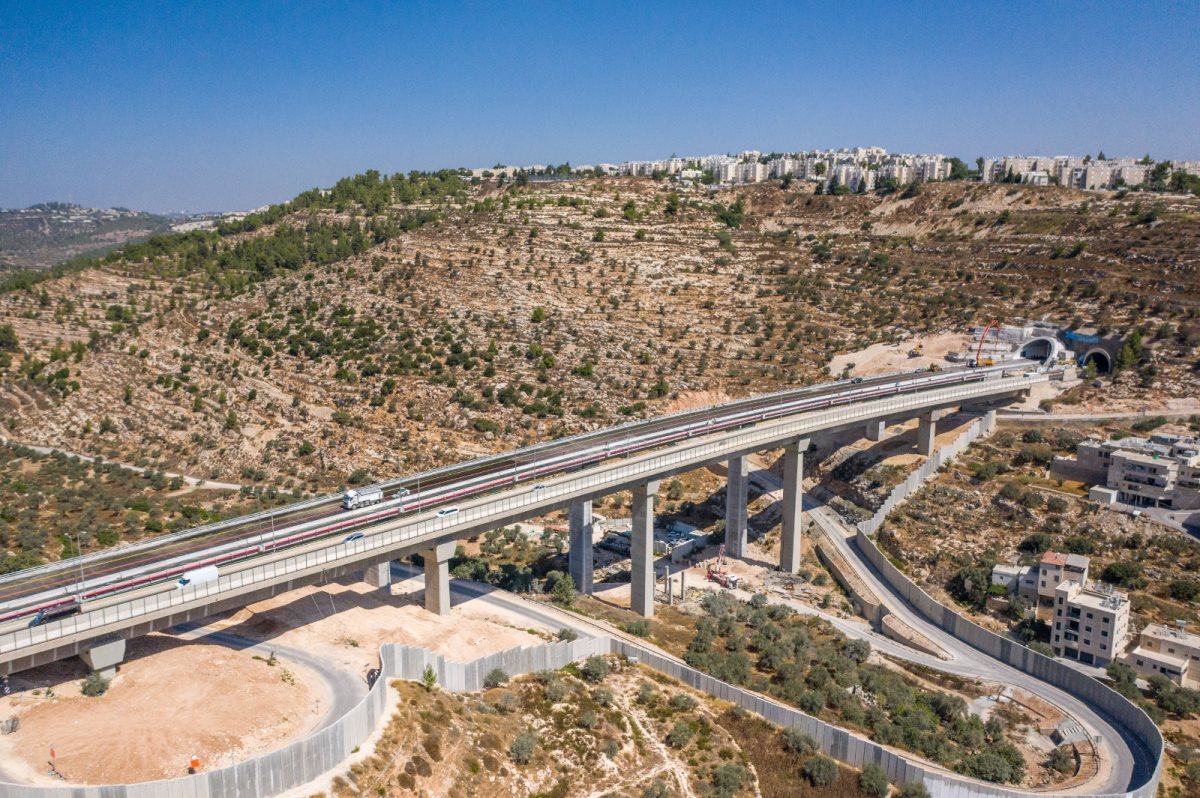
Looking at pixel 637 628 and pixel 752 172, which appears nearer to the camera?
pixel 637 628

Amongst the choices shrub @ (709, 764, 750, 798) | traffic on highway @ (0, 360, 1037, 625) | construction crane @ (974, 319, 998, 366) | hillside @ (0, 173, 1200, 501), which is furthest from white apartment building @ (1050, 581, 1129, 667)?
construction crane @ (974, 319, 998, 366)

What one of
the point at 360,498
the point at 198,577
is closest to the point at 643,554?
the point at 360,498

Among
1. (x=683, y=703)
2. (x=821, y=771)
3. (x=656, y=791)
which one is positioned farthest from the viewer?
(x=683, y=703)

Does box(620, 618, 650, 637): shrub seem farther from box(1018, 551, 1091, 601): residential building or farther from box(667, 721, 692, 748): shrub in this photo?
box(1018, 551, 1091, 601): residential building

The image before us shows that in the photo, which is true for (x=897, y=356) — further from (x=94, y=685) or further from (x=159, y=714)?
(x=94, y=685)

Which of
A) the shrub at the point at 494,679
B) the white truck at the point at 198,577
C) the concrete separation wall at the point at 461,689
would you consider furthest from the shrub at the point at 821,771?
the white truck at the point at 198,577

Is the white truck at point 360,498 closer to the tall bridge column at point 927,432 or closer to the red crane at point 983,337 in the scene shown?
the tall bridge column at point 927,432
